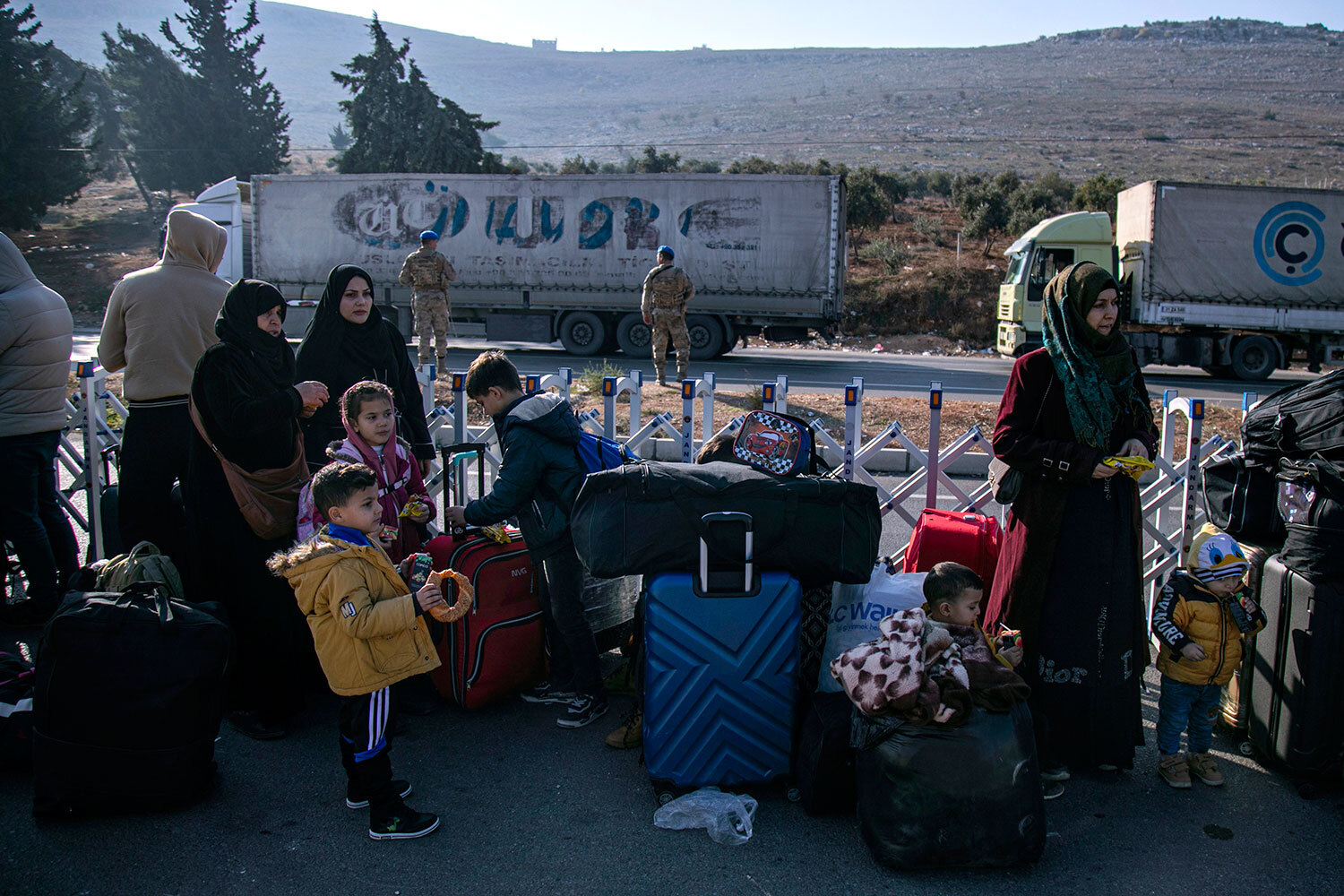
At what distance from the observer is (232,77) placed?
163 feet

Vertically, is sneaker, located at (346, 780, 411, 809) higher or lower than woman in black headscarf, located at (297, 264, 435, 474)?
lower

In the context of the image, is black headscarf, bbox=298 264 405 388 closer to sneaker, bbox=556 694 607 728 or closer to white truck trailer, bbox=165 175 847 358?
sneaker, bbox=556 694 607 728

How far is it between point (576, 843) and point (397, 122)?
45.1m

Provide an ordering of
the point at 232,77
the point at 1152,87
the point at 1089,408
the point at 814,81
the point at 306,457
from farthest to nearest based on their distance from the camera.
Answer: the point at 814,81
the point at 1152,87
the point at 232,77
the point at 306,457
the point at 1089,408

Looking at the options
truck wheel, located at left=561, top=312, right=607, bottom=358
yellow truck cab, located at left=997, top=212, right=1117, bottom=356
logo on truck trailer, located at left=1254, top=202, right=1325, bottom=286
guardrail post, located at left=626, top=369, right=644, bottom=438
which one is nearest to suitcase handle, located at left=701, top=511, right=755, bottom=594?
guardrail post, located at left=626, top=369, right=644, bottom=438

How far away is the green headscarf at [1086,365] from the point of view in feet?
12.0

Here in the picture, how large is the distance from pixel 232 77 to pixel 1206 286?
47978 millimetres

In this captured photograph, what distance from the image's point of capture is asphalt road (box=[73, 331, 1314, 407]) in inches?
595

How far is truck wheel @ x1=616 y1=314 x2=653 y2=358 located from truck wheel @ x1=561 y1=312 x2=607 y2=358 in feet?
1.57

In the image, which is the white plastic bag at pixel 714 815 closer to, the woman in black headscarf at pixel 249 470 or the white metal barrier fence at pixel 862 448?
the woman in black headscarf at pixel 249 470

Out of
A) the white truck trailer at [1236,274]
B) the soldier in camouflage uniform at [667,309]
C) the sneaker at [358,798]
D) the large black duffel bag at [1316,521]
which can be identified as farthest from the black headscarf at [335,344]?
the white truck trailer at [1236,274]

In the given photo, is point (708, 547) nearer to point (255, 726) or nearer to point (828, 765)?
point (828, 765)

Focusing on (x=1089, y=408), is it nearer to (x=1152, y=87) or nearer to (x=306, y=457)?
(x=306, y=457)

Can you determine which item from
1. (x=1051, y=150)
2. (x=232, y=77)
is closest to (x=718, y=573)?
(x=232, y=77)
